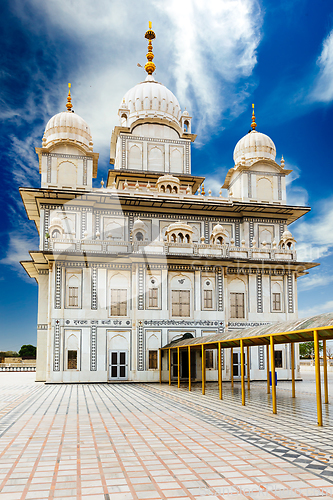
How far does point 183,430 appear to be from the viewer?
11984 millimetres

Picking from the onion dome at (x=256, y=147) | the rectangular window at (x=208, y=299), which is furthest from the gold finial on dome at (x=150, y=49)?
the rectangular window at (x=208, y=299)

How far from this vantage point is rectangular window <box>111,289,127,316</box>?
28.0 metres

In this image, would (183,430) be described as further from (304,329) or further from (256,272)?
(256,272)

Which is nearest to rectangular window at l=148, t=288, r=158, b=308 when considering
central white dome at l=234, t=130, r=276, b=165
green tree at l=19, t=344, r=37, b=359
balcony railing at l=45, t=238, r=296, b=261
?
balcony railing at l=45, t=238, r=296, b=261

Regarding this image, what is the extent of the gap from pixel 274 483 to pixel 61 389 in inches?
695

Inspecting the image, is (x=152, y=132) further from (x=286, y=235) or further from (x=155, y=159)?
(x=286, y=235)

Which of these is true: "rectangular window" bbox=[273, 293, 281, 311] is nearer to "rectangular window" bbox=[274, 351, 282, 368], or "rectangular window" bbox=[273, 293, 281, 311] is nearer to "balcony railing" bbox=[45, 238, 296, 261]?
"balcony railing" bbox=[45, 238, 296, 261]

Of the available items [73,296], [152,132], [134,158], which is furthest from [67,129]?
[73,296]

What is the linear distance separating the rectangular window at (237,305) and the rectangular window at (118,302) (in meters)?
6.98

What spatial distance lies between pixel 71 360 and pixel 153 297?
6074mm

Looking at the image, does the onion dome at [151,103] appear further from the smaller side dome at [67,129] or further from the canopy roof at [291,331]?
the canopy roof at [291,331]

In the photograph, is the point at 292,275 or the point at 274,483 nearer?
the point at 274,483

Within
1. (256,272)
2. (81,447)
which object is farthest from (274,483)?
(256,272)

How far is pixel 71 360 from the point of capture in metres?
26.8
